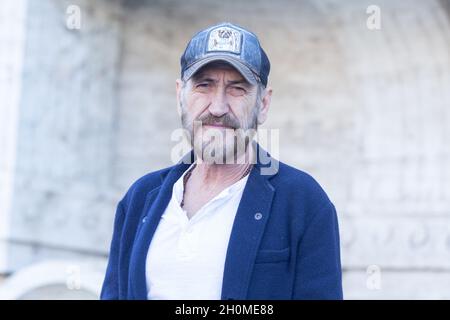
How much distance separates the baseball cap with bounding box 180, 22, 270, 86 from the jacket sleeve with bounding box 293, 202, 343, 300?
1.18 ft

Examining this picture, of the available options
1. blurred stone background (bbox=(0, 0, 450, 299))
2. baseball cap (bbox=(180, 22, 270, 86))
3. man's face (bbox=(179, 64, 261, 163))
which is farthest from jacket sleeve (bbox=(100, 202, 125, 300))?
blurred stone background (bbox=(0, 0, 450, 299))

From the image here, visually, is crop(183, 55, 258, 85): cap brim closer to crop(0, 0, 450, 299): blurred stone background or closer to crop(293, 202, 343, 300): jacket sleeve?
crop(293, 202, 343, 300): jacket sleeve

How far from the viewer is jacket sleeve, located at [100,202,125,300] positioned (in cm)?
259

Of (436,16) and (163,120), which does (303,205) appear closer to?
(436,16)

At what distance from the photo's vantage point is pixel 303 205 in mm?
2459

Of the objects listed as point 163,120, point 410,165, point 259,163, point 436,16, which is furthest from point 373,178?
point 259,163

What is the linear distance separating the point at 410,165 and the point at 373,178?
12.8 inches

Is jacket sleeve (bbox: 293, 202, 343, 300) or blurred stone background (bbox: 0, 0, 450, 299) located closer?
jacket sleeve (bbox: 293, 202, 343, 300)

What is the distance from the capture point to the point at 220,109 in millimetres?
2471

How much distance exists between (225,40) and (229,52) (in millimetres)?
34

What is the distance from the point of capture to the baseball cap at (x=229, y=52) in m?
2.45

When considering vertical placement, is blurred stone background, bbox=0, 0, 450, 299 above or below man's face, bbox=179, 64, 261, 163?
above

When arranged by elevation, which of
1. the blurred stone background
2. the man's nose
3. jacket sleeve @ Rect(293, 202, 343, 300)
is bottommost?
jacket sleeve @ Rect(293, 202, 343, 300)

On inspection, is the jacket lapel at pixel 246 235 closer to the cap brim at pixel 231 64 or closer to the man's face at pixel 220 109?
the man's face at pixel 220 109
